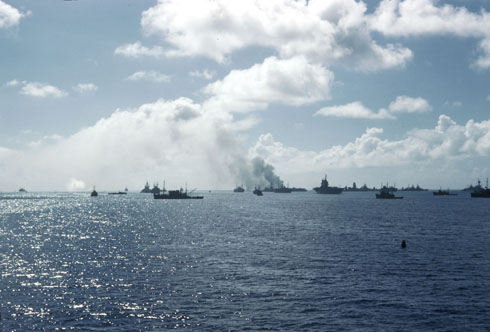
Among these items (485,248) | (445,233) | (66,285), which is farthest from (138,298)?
(445,233)

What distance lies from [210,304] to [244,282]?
1034 cm

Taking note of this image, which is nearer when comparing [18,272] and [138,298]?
[138,298]

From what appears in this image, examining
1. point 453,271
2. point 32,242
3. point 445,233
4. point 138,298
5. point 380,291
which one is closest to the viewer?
point 138,298

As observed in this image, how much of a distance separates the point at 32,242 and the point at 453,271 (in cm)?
8822

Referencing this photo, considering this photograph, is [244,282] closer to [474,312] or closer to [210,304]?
[210,304]

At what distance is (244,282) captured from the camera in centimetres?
5353

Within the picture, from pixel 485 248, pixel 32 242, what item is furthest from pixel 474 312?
pixel 32 242

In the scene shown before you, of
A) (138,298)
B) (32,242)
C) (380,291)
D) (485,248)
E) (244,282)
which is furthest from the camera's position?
(32,242)

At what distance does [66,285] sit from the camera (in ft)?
171

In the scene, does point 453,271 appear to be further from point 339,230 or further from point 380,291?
point 339,230

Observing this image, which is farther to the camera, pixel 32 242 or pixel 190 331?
pixel 32 242

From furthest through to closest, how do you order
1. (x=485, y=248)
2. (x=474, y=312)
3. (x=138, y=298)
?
(x=485, y=248), (x=138, y=298), (x=474, y=312)

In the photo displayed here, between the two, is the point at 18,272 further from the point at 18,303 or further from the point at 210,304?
the point at 210,304

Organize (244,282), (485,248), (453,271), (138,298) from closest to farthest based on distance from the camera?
(138,298) → (244,282) → (453,271) → (485,248)
